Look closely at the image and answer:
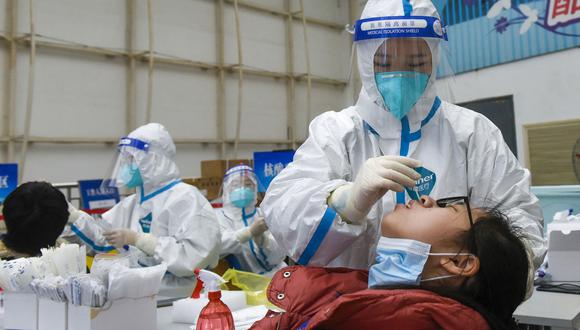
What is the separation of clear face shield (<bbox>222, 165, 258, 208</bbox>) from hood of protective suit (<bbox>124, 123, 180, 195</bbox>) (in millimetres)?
573

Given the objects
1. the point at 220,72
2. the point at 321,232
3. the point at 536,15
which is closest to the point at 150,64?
the point at 220,72

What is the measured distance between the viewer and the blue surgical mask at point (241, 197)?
3766 millimetres

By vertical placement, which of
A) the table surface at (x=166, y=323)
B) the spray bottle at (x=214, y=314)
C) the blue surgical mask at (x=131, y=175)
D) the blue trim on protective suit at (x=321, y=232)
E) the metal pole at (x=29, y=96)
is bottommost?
the table surface at (x=166, y=323)

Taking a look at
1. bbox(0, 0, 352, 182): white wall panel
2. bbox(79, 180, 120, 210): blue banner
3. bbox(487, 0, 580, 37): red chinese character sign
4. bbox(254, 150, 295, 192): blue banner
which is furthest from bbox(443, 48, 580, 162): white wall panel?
bbox(79, 180, 120, 210): blue banner

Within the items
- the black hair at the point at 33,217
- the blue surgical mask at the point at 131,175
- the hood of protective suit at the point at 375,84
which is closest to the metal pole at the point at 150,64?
the blue surgical mask at the point at 131,175

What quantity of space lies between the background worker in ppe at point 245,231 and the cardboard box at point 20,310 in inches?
75.8

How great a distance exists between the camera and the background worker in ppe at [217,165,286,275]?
11.3 feet

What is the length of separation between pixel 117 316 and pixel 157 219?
1738 millimetres

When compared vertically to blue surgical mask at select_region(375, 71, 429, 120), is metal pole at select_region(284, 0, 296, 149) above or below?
above

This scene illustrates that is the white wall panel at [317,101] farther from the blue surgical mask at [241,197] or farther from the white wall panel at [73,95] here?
the blue surgical mask at [241,197]

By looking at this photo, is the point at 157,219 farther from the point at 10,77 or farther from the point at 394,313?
the point at 10,77

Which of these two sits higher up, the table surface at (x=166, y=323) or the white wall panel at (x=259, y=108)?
the white wall panel at (x=259, y=108)

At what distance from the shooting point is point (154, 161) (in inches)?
128

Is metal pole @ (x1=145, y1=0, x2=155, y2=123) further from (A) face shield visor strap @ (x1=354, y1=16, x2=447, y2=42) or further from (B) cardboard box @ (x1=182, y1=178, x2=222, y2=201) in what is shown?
→ (A) face shield visor strap @ (x1=354, y1=16, x2=447, y2=42)
